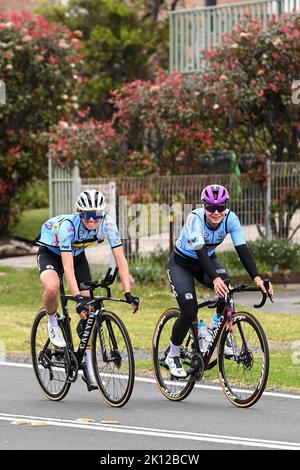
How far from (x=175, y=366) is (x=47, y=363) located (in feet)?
3.73

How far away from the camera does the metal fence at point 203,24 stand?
25016 millimetres

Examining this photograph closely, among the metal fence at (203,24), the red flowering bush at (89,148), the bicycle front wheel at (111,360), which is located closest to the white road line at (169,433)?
the bicycle front wheel at (111,360)

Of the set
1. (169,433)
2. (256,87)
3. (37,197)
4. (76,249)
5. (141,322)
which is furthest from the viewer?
(37,197)

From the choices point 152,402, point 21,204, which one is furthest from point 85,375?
point 21,204

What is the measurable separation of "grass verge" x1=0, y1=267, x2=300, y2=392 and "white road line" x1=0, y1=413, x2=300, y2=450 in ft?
8.37

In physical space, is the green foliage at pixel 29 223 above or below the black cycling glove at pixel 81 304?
below

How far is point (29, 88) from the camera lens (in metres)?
25.9

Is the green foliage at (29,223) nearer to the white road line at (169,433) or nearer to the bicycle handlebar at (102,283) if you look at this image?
the bicycle handlebar at (102,283)

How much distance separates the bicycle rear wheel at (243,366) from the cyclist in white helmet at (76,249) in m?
0.79

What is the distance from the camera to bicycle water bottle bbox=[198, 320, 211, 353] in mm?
11195

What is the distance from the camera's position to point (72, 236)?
11234 millimetres

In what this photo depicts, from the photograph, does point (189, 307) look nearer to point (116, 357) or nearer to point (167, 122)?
point (116, 357)

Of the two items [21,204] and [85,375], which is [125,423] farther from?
[21,204]

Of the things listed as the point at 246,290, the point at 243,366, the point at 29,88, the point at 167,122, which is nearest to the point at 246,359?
the point at 243,366
